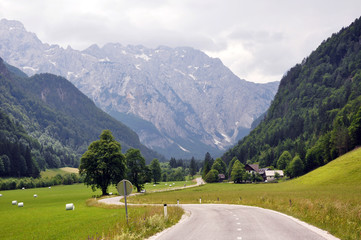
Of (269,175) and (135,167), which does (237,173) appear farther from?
(135,167)

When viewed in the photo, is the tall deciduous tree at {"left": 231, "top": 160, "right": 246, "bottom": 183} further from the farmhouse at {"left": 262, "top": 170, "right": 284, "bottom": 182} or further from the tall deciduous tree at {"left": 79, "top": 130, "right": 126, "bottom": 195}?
the tall deciduous tree at {"left": 79, "top": 130, "right": 126, "bottom": 195}

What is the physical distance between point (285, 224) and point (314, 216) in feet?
12.7

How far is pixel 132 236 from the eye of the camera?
20.1 metres

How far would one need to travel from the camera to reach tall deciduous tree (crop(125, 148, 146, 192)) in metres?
93.9

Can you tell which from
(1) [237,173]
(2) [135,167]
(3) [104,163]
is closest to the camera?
(3) [104,163]

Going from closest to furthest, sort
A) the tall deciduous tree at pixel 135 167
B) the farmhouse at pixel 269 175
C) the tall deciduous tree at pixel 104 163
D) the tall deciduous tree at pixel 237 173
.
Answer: the tall deciduous tree at pixel 104 163, the tall deciduous tree at pixel 135 167, the tall deciduous tree at pixel 237 173, the farmhouse at pixel 269 175

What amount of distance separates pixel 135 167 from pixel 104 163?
21901 mm

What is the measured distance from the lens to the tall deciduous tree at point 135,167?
93938 mm

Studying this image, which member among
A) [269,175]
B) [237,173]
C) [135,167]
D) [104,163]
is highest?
[104,163]

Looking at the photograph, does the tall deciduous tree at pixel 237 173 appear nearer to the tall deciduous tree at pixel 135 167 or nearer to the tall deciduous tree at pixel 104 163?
the tall deciduous tree at pixel 135 167

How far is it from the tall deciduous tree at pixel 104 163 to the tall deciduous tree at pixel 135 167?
56.9 feet

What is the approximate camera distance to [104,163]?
72188 millimetres

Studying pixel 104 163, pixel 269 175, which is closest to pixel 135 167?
pixel 104 163

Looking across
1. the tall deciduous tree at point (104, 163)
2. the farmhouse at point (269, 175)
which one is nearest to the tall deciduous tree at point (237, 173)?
the farmhouse at point (269, 175)
